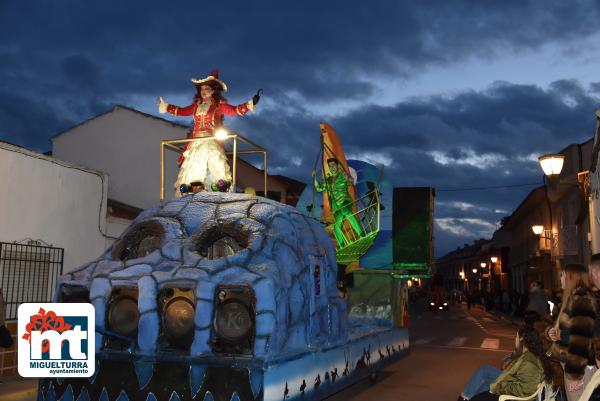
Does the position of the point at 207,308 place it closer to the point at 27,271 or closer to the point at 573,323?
the point at 573,323

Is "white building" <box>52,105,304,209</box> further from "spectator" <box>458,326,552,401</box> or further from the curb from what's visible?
"spectator" <box>458,326,552,401</box>

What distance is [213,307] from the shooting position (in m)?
5.55

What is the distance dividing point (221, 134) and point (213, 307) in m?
3.38

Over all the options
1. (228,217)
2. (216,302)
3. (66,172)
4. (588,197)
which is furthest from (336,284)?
(588,197)

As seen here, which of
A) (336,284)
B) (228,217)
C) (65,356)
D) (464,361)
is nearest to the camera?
(65,356)

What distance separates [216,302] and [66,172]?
7.25m

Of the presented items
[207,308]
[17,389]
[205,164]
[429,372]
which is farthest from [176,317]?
[429,372]

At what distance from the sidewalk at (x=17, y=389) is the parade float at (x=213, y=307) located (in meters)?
2.99

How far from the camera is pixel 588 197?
15016 millimetres

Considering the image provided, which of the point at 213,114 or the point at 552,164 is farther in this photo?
the point at 552,164

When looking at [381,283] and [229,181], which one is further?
[381,283]

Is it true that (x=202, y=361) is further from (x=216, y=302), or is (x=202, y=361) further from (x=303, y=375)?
(x=303, y=375)

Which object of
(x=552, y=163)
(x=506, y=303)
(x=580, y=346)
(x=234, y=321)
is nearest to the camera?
A: (x=580, y=346)

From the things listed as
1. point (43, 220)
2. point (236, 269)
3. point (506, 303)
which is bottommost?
point (506, 303)
